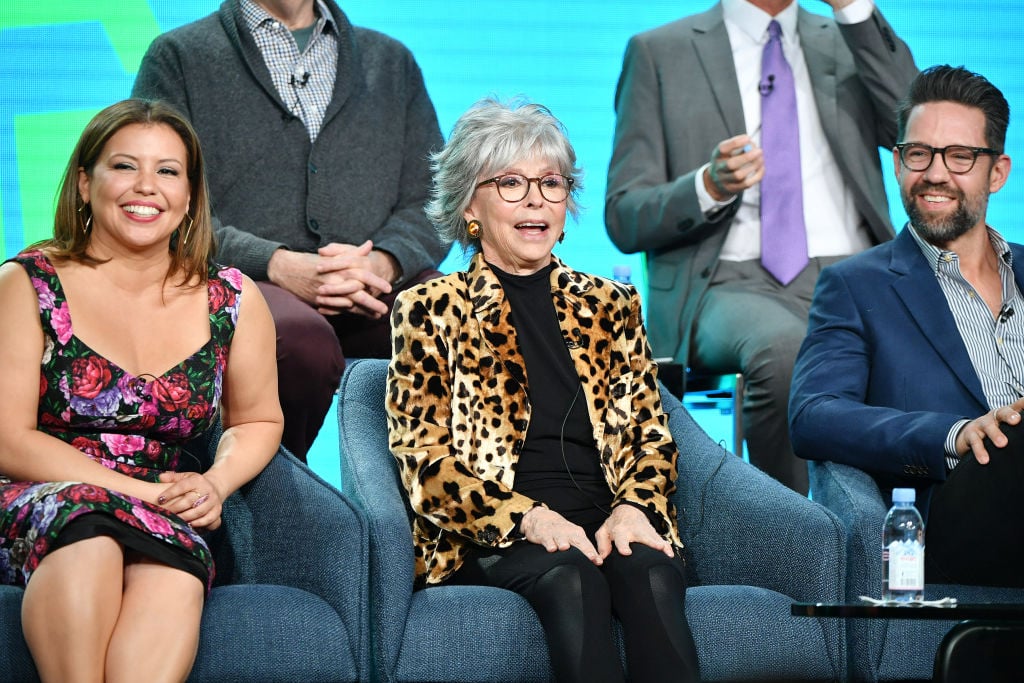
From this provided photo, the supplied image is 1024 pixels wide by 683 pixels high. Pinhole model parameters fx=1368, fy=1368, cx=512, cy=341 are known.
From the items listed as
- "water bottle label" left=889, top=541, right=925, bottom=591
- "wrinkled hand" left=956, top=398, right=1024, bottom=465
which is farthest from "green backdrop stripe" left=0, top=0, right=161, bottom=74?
"water bottle label" left=889, top=541, right=925, bottom=591

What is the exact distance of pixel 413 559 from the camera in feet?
8.63

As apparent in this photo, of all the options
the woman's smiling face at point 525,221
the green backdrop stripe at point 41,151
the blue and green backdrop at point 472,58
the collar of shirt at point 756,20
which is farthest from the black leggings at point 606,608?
the green backdrop stripe at point 41,151

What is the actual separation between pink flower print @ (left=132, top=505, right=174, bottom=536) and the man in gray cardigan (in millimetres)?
1066

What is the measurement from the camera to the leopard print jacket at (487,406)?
2723 millimetres

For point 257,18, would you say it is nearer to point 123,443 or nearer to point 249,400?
point 249,400

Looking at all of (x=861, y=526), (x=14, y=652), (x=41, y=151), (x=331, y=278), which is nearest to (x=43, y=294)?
(x=14, y=652)

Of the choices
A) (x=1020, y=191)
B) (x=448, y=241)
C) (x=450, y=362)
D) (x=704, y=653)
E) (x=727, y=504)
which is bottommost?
(x=704, y=653)

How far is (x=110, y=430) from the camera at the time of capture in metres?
2.78

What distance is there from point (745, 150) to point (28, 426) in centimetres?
216

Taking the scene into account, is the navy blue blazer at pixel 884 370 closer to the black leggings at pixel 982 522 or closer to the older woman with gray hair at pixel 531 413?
the black leggings at pixel 982 522

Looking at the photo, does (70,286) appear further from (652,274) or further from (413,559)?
(652,274)

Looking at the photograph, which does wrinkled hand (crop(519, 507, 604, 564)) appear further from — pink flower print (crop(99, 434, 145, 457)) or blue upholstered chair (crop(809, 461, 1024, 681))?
pink flower print (crop(99, 434, 145, 457))

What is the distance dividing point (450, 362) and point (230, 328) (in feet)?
1.56

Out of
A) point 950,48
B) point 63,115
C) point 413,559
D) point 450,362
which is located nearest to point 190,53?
point 63,115
